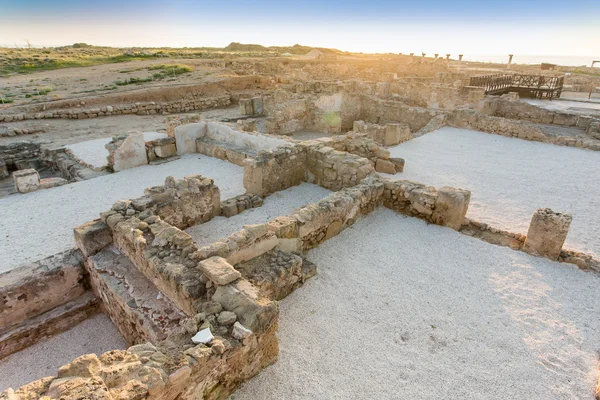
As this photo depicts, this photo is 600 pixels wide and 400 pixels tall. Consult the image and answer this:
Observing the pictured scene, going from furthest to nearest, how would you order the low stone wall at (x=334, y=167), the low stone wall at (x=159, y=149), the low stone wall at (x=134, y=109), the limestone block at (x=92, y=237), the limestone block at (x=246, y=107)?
the limestone block at (x=246, y=107), the low stone wall at (x=134, y=109), the low stone wall at (x=159, y=149), the low stone wall at (x=334, y=167), the limestone block at (x=92, y=237)

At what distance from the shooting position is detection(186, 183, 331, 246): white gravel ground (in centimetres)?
749

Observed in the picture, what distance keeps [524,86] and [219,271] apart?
2618 centimetres

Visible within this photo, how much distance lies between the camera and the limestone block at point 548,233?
609cm

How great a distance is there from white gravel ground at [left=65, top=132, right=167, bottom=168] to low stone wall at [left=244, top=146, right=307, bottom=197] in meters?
5.73

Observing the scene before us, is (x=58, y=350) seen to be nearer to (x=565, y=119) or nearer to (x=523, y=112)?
(x=565, y=119)

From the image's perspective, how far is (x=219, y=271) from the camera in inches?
185

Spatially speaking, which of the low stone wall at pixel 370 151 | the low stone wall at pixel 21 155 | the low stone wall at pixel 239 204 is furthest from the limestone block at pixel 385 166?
the low stone wall at pixel 21 155

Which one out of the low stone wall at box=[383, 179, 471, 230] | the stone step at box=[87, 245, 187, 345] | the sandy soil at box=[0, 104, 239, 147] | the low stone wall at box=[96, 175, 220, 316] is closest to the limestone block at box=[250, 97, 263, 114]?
the sandy soil at box=[0, 104, 239, 147]

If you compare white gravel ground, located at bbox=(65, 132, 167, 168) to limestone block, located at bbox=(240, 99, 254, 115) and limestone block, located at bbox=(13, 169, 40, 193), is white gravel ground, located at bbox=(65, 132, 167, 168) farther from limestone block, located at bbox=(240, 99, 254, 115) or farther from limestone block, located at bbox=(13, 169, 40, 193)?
limestone block, located at bbox=(240, 99, 254, 115)

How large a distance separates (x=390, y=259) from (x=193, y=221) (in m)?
4.27

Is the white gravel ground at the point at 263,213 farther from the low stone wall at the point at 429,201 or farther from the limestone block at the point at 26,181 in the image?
the limestone block at the point at 26,181

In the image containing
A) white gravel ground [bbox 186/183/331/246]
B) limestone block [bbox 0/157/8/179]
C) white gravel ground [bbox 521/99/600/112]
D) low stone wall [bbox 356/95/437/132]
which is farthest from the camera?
white gravel ground [bbox 521/99/600/112]

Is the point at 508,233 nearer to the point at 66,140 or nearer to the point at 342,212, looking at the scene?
the point at 342,212

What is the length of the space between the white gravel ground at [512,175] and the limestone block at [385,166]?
27 centimetres
